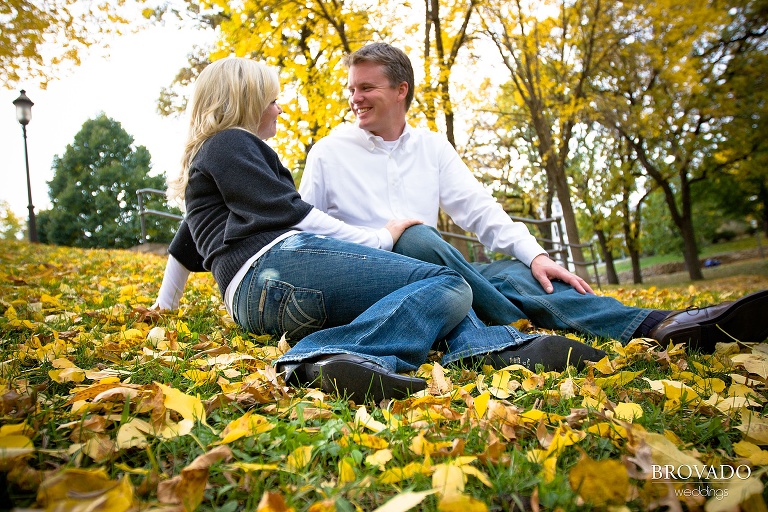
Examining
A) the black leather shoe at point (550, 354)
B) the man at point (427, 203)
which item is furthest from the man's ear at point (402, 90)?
the black leather shoe at point (550, 354)

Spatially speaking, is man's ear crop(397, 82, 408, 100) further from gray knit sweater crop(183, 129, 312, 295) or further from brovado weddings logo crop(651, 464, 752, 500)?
brovado weddings logo crop(651, 464, 752, 500)

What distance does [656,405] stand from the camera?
1490 millimetres

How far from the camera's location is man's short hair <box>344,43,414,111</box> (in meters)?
3.20

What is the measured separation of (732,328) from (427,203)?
168cm

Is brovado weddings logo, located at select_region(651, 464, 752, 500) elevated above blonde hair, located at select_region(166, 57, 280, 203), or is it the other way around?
blonde hair, located at select_region(166, 57, 280, 203)

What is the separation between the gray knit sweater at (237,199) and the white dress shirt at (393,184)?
86cm

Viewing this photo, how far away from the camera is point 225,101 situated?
2299mm

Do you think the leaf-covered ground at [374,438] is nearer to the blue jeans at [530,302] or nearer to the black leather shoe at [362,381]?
the black leather shoe at [362,381]

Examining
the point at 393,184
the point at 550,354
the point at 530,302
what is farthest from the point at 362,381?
the point at 393,184

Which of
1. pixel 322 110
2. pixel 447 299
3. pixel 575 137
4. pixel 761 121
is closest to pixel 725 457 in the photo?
pixel 447 299

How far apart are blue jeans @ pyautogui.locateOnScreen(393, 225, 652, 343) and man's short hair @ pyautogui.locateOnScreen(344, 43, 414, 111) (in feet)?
4.15

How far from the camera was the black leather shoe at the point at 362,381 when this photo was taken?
1.47 metres

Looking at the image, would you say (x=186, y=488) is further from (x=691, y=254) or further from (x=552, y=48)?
(x=691, y=254)

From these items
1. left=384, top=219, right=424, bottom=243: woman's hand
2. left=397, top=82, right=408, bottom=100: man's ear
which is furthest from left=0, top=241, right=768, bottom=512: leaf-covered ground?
left=397, top=82, right=408, bottom=100: man's ear
